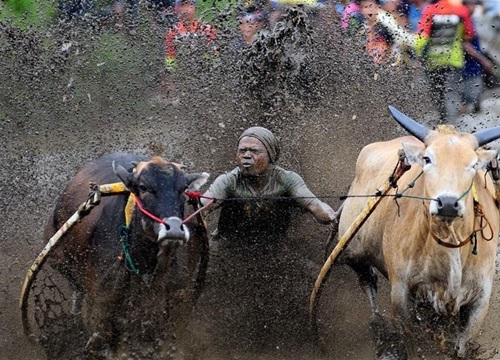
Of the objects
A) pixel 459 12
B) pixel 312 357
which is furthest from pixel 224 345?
pixel 459 12

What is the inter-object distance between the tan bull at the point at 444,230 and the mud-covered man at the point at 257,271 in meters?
1.13

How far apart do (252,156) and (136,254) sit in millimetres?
1555

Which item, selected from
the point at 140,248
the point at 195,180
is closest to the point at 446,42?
the point at 195,180

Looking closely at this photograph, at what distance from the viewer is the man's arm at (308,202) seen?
766cm

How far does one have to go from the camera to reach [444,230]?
5965mm

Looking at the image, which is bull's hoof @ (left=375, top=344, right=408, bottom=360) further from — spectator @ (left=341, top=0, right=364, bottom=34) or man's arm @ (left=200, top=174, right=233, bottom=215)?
spectator @ (left=341, top=0, right=364, bottom=34)

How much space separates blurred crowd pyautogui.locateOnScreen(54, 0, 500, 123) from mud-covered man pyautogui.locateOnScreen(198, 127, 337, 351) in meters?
1.82

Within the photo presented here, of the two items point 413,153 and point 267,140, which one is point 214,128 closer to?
point 267,140

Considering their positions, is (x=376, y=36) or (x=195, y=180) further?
(x=376, y=36)

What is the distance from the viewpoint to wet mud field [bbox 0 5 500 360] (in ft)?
26.3

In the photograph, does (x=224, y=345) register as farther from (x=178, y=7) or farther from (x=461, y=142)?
(x=178, y=7)

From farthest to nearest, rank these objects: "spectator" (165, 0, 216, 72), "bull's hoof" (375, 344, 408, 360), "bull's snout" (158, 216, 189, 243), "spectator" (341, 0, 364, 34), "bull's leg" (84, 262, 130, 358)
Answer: "spectator" (341, 0, 364, 34), "spectator" (165, 0, 216, 72), "bull's hoof" (375, 344, 408, 360), "bull's leg" (84, 262, 130, 358), "bull's snout" (158, 216, 189, 243)

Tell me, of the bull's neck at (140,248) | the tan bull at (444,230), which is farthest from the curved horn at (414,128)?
the bull's neck at (140,248)

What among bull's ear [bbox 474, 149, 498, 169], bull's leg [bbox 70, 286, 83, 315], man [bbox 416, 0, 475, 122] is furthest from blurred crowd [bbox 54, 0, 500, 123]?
bull's ear [bbox 474, 149, 498, 169]
